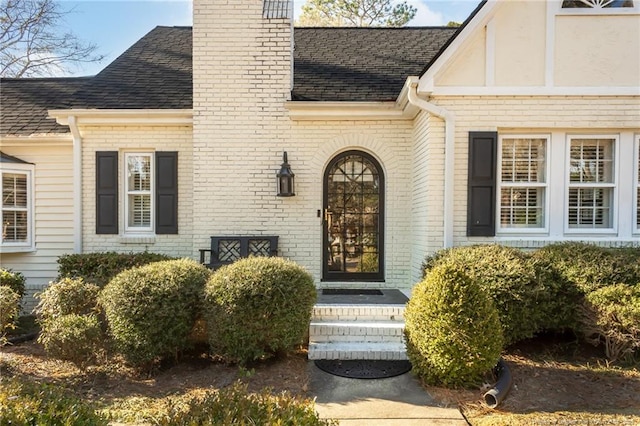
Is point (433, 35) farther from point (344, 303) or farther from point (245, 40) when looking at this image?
point (344, 303)

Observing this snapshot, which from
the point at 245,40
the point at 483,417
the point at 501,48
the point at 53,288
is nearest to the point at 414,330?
the point at 483,417

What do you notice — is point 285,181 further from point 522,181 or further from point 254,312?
point 522,181

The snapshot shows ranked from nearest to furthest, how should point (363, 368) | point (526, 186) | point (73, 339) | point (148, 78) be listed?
point (73, 339) → point (363, 368) → point (526, 186) → point (148, 78)

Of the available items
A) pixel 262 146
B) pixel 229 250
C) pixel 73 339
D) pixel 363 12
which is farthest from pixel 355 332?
pixel 363 12

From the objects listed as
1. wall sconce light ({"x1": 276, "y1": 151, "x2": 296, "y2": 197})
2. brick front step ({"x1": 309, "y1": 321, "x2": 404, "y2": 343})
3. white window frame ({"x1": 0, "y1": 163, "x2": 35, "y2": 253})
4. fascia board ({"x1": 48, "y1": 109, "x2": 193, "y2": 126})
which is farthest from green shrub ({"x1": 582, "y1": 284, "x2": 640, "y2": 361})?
white window frame ({"x1": 0, "y1": 163, "x2": 35, "y2": 253})

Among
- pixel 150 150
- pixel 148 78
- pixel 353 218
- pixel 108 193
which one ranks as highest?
pixel 148 78

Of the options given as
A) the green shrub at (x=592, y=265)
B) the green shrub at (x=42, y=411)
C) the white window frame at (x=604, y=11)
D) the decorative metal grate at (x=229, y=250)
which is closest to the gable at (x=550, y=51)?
the white window frame at (x=604, y=11)

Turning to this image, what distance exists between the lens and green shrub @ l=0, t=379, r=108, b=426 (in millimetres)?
2246

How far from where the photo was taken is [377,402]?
3.89 metres

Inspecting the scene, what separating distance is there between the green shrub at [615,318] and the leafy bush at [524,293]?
8.9 inches

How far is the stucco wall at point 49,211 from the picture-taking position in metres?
7.78

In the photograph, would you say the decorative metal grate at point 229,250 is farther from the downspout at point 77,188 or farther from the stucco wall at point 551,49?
the stucco wall at point 551,49

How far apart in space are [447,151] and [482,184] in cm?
77

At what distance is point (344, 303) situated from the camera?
5.85m
